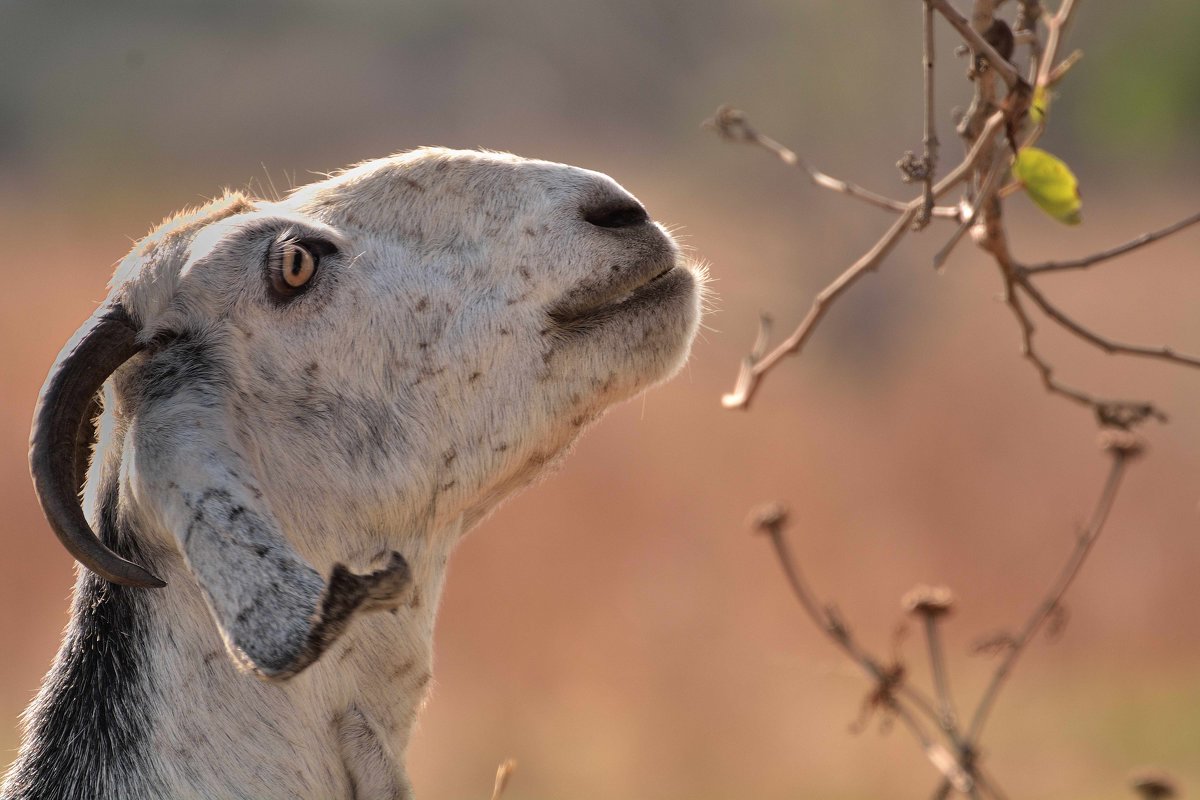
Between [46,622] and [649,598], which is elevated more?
[649,598]

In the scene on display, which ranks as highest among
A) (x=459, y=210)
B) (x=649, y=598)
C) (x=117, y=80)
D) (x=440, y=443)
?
(x=117, y=80)

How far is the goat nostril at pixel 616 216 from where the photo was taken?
2.95 meters

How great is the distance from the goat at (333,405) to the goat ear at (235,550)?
16mm

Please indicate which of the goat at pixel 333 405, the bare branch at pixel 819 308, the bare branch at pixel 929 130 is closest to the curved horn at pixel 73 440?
the goat at pixel 333 405

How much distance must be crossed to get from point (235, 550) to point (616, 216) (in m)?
1.08

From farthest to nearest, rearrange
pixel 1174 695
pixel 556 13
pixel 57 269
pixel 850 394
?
pixel 556 13
pixel 57 269
pixel 850 394
pixel 1174 695

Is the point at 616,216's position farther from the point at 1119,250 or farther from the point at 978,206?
the point at 1119,250

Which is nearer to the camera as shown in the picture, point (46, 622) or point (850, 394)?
point (46, 622)

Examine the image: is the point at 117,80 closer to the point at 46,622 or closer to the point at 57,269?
the point at 57,269

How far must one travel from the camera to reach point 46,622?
14266 millimetres

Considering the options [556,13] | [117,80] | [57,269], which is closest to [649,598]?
[57,269]

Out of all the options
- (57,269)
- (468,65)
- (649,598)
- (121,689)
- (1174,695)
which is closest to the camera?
(121,689)

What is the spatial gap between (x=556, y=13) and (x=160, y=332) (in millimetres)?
31831

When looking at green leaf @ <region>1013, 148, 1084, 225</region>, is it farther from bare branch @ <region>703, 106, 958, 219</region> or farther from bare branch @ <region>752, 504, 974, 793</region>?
bare branch @ <region>752, 504, 974, 793</region>
